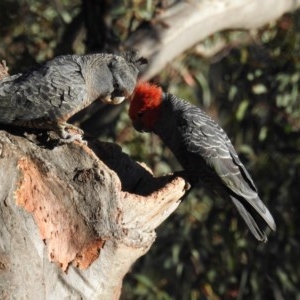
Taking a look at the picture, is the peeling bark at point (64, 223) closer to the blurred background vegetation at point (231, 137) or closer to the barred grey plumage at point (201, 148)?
the barred grey plumage at point (201, 148)

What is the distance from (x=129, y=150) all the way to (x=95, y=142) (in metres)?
2.35

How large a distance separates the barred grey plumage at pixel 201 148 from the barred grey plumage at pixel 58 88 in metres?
0.84

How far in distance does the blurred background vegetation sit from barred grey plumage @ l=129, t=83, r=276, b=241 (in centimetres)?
124

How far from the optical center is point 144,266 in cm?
716

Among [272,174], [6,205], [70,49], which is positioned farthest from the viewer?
[272,174]

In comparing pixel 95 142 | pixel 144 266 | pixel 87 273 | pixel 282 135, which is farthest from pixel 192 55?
pixel 87 273

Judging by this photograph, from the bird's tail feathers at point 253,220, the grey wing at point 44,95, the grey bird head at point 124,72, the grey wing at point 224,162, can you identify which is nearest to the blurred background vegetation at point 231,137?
the grey wing at point 224,162

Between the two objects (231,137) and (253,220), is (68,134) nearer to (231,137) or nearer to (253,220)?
(253,220)

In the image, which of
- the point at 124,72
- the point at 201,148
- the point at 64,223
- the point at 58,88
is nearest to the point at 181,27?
the point at 201,148

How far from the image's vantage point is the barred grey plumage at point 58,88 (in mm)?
3916

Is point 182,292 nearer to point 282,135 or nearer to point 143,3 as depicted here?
point 282,135

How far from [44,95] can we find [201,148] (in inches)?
49.8

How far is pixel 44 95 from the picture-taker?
395 cm

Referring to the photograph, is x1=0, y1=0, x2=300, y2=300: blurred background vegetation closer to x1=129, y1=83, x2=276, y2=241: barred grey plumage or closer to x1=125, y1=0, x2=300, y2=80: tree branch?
x1=125, y1=0, x2=300, y2=80: tree branch
